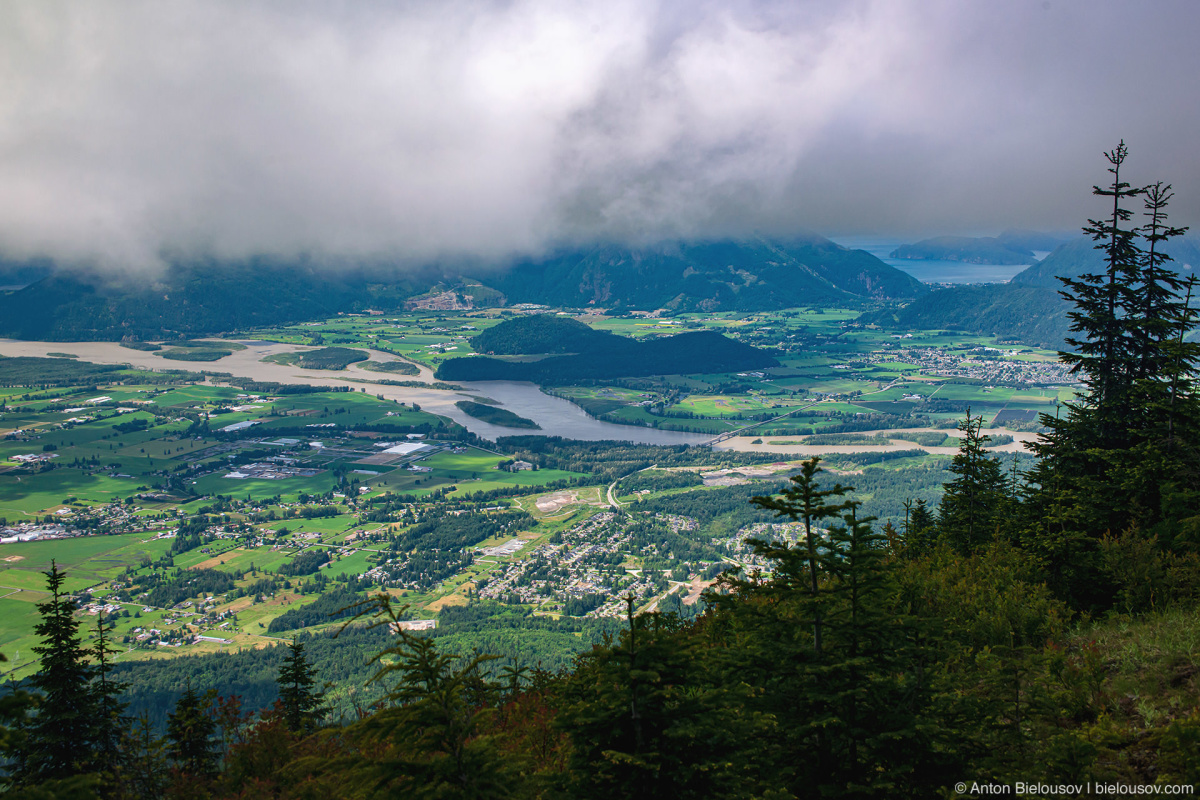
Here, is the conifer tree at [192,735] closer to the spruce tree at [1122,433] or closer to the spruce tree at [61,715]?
the spruce tree at [61,715]

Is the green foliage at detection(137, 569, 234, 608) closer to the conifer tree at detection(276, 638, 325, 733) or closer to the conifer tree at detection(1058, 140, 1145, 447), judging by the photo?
the conifer tree at detection(276, 638, 325, 733)

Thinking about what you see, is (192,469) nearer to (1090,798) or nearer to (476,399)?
(476,399)

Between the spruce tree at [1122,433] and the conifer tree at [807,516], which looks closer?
the conifer tree at [807,516]

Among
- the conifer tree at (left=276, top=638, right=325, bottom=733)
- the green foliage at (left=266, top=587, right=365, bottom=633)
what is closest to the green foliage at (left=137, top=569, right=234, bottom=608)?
the green foliage at (left=266, top=587, right=365, bottom=633)

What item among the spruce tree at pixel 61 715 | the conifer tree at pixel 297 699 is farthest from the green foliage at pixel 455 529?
the spruce tree at pixel 61 715

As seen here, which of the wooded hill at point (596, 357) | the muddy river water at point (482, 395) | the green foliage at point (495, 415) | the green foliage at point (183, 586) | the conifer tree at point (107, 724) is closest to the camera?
the conifer tree at point (107, 724)

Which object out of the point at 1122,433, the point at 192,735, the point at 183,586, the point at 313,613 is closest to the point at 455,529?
the point at 313,613

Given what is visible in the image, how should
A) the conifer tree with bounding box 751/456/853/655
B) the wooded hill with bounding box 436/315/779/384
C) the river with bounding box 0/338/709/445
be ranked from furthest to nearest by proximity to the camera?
the wooded hill with bounding box 436/315/779/384, the river with bounding box 0/338/709/445, the conifer tree with bounding box 751/456/853/655

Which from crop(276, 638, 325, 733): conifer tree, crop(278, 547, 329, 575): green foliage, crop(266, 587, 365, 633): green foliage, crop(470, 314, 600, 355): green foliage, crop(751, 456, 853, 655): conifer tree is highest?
crop(470, 314, 600, 355): green foliage

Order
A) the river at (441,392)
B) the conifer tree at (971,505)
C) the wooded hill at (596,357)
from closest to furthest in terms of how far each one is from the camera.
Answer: the conifer tree at (971,505) → the river at (441,392) → the wooded hill at (596,357)
